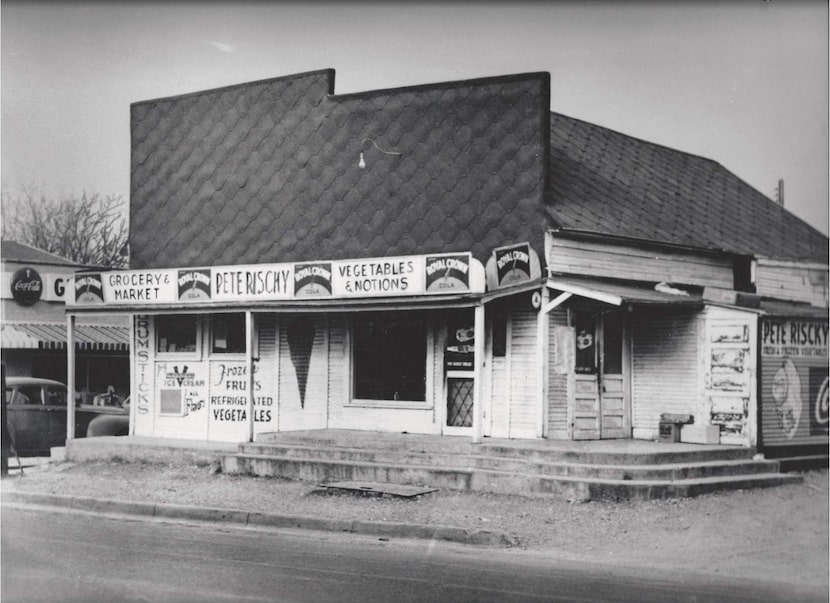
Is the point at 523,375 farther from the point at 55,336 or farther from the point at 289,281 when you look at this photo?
the point at 55,336

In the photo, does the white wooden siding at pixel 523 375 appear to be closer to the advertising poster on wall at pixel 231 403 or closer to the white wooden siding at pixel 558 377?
the white wooden siding at pixel 558 377

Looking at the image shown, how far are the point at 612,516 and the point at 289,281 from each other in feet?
23.4

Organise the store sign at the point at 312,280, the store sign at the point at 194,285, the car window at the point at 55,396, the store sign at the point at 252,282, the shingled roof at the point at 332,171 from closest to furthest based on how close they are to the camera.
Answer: the shingled roof at the point at 332,171, the store sign at the point at 312,280, the store sign at the point at 252,282, the store sign at the point at 194,285, the car window at the point at 55,396

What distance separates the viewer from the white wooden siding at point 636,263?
1557cm

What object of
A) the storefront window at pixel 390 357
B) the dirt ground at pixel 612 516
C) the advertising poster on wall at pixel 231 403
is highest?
the storefront window at pixel 390 357

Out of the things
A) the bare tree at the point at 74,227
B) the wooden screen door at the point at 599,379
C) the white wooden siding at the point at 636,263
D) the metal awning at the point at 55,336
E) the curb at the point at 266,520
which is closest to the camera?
the curb at the point at 266,520

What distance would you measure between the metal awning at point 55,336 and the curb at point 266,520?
9.13 meters

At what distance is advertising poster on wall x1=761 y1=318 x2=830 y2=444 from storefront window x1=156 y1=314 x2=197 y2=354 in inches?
408

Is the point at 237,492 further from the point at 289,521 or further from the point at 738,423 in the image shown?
the point at 738,423

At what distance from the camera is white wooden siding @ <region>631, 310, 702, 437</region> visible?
15.6m

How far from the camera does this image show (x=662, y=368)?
16.0 m

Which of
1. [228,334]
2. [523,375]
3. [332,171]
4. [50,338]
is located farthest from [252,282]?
[50,338]

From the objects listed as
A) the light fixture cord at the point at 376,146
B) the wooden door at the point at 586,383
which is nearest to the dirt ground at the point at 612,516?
the wooden door at the point at 586,383

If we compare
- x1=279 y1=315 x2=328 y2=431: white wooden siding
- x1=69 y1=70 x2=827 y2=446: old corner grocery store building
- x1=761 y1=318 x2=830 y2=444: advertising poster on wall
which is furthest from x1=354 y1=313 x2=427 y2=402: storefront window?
x1=761 y1=318 x2=830 y2=444: advertising poster on wall
